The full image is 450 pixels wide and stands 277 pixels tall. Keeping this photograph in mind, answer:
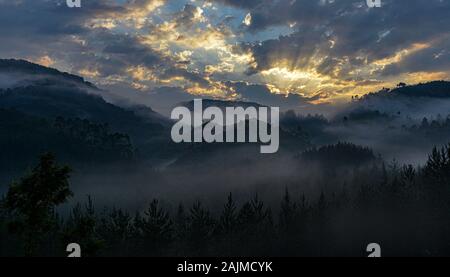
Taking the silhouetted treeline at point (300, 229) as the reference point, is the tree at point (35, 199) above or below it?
above

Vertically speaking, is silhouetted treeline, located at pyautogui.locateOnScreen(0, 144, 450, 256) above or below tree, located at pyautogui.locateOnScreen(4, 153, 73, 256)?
below

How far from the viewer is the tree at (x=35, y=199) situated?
35.2m

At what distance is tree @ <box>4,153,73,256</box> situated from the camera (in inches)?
1385

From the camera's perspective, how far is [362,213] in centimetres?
18612

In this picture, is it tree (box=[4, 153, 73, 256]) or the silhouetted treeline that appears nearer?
tree (box=[4, 153, 73, 256])

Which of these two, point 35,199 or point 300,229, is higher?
point 35,199

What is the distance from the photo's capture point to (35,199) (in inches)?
1391

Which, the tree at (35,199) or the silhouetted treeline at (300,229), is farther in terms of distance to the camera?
the silhouetted treeline at (300,229)

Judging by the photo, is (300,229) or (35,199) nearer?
(35,199)
